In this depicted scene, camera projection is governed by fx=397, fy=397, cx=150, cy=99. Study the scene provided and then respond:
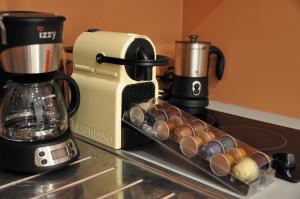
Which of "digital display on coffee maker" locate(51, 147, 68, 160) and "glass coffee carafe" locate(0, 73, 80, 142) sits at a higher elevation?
"glass coffee carafe" locate(0, 73, 80, 142)

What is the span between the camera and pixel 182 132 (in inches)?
34.4

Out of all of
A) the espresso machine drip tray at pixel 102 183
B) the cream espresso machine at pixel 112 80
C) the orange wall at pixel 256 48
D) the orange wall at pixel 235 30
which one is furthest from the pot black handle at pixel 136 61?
the orange wall at pixel 256 48

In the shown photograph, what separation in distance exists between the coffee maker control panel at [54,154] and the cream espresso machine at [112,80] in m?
0.13

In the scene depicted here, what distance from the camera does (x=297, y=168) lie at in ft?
2.92

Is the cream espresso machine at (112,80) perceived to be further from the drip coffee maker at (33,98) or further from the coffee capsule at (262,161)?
the coffee capsule at (262,161)

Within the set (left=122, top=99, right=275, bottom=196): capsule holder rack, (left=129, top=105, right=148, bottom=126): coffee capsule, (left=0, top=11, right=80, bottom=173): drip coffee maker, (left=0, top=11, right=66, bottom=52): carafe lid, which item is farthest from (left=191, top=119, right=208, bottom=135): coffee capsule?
(left=0, top=11, right=66, bottom=52): carafe lid

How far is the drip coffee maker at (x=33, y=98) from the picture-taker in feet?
2.44

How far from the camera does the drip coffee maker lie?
29.3 inches

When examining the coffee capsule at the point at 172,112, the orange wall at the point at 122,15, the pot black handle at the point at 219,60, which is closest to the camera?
the coffee capsule at the point at 172,112

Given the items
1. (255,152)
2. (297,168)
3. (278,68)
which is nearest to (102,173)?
(255,152)

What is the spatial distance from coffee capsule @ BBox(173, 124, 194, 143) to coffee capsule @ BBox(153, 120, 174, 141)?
0.05 ft

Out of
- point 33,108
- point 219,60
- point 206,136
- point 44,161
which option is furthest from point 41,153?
point 219,60

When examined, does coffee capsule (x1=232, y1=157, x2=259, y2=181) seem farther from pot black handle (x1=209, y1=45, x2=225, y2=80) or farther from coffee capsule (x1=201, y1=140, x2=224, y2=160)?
pot black handle (x1=209, y1=45, x2=225, y2=80)

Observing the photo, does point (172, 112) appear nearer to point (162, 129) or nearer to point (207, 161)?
point (162, 129)
